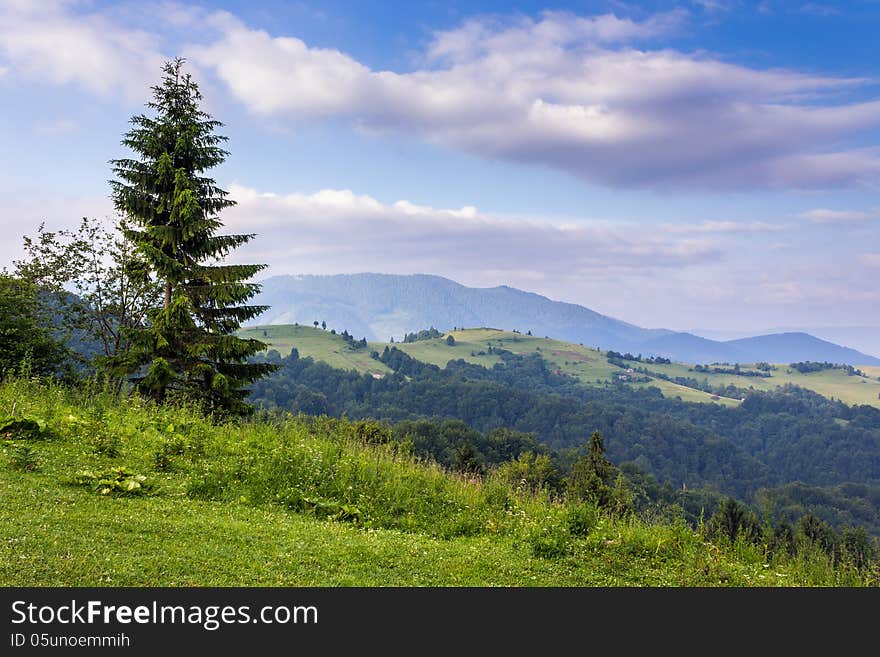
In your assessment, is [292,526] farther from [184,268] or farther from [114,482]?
[184,268]

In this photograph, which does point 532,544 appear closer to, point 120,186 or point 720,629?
point 720,629

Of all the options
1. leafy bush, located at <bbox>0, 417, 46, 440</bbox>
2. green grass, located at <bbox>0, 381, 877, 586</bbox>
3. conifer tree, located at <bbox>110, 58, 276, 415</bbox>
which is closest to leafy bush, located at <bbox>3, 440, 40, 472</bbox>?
green grass, located at <bbox>0, 381, 877, 586</bbox>

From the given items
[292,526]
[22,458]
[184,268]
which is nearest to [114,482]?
[22,458]

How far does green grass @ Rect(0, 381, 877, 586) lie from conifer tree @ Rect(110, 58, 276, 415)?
7.69m

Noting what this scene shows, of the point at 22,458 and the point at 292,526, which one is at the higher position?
the point at 22,458

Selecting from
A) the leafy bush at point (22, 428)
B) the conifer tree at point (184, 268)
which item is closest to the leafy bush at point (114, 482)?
the leafy bush at point (22, 428)

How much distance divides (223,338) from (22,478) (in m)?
13.8

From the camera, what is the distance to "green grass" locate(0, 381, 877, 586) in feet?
24.7

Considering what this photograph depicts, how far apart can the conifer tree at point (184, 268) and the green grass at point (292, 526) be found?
7.69 metres

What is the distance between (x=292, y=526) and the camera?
976cm

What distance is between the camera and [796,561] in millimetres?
10289

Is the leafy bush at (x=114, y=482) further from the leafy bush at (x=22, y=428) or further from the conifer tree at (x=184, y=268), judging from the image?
the conifer tree at (x=184, y=268)

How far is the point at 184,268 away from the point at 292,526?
1715cm

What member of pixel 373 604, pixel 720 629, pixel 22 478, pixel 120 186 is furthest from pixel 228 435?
pixel 120 186
